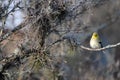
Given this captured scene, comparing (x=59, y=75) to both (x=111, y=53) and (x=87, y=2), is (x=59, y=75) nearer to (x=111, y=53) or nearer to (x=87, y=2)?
(x=87, y=2)

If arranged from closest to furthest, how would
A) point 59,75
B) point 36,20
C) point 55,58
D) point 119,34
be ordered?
point 36,20
point 55,58
point 59,75
point 119,34

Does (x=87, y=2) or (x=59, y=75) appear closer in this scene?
(x=87, y=2)

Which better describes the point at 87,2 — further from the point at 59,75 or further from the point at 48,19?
the point at 59,75

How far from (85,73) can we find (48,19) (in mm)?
7270

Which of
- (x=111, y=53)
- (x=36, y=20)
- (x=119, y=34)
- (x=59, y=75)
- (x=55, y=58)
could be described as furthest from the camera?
(x=119, y=34)

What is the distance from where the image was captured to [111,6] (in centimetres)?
2175

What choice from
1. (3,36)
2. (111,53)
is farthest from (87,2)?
(111,53)

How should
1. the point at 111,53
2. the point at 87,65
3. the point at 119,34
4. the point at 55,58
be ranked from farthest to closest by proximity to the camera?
the point at 119,34, the point at 111,53, the point at 87,65, the point at 55,58

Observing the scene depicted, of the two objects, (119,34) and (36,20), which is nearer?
(36,20)

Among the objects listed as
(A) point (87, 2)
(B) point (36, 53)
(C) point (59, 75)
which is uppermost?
(A) point (87, 2)

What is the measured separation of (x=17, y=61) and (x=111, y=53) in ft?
38.1

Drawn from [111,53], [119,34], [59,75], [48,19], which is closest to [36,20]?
[48,19]

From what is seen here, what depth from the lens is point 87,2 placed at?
9.04 m

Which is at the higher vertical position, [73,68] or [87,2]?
[87,2]
